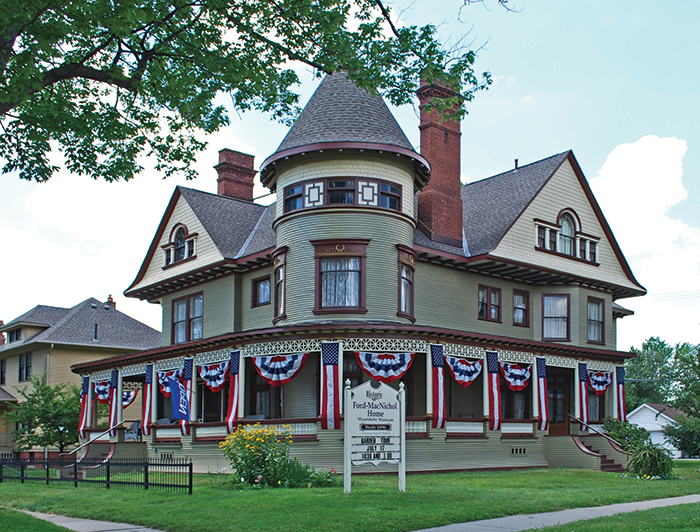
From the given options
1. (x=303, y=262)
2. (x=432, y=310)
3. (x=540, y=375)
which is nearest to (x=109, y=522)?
(x=303, y=262)

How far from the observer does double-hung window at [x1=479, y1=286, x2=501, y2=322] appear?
3256cm

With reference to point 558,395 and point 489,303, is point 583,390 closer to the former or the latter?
point 558,395

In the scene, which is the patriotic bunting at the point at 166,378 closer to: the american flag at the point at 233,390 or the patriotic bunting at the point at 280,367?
the american flag at the point at 233,390

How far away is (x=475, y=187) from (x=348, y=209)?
11.2 meters

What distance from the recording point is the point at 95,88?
17484mm

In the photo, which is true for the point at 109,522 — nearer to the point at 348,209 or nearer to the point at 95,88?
the point at 95,88

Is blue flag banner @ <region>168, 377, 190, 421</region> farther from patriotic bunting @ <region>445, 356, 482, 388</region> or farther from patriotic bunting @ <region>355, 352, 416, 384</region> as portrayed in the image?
patriotic bunting @ <region>445, 356, 482, 388</region>

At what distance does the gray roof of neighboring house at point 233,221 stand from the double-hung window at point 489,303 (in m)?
8.55

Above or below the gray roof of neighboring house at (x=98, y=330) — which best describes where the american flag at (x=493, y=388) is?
below

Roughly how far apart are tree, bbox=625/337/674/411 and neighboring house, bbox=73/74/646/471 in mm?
58091

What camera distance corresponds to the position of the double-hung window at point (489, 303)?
32.6m

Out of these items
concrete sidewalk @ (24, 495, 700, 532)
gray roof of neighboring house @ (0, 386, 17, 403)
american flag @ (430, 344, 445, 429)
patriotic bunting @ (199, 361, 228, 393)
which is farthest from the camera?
gray roof of neighboring house @ (0, 386, 17, 403)

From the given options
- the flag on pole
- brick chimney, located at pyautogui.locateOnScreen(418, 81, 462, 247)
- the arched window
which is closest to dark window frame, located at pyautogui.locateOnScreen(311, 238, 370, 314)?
brick chimney, located at pyautogui.locateOnScreen(418, 81, 462, 247)

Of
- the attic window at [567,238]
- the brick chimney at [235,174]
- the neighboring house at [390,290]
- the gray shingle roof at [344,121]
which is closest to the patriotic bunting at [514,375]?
the neighboring house at [390,290]
